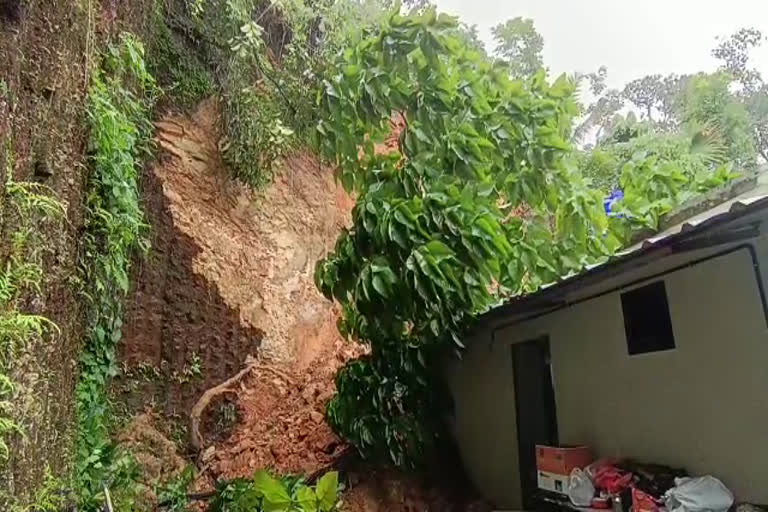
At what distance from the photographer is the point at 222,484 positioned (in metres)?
4.97

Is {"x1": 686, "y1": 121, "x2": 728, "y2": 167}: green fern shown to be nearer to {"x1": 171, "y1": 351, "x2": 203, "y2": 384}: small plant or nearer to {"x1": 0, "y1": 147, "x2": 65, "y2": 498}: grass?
{"x1": 171, "y1": 351, "x2": 203, "y2": 384}: small plant

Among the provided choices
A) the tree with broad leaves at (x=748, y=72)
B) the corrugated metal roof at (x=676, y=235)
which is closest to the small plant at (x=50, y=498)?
the corrugated metal roof at (x=676, y=235)

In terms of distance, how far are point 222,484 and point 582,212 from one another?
4.03m

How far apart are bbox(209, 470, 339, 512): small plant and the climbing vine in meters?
0.85

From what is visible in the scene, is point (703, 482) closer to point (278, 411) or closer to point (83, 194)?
point (83, 194)

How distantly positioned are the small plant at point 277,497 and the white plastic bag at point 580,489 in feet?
5.89

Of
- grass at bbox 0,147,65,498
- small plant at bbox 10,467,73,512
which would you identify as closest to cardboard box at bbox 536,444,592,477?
small plant at bbox 10,467,73,512

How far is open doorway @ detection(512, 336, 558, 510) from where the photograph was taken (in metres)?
5.14

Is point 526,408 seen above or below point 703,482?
above

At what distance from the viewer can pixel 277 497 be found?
4406 millimetres

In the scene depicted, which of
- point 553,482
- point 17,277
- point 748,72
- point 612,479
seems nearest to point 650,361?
point 612,479

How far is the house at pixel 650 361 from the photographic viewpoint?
318 cm

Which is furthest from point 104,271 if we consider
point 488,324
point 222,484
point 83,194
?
point 488,324

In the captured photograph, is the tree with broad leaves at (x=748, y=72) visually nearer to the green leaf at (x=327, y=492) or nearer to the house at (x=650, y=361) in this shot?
the house at (x=650, y=361)
